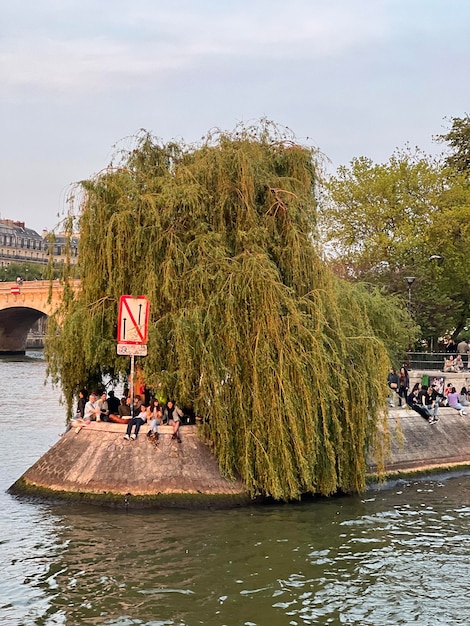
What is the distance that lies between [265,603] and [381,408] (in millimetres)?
9542

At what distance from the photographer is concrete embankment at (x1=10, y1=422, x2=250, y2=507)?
2116cm

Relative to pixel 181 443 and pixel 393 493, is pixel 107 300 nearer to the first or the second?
pixel 181 443

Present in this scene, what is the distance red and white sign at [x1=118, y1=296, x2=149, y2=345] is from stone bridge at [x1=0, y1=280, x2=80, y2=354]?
147 feet

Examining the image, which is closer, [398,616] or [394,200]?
[398,616]

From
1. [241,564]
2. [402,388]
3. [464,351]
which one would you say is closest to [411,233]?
[464,351]

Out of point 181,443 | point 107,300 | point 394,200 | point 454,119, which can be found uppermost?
point 454,119

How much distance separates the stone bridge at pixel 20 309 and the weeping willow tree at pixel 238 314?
143 ft

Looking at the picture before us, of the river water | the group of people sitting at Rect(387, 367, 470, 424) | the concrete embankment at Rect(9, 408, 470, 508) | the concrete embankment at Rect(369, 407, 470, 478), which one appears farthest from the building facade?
the river water

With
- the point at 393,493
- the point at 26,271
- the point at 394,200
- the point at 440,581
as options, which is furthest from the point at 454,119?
the point at 26,271

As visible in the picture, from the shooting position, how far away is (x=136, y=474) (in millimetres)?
21344

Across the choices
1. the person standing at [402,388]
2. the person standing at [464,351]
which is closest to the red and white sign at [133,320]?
the person standing at [402,388]

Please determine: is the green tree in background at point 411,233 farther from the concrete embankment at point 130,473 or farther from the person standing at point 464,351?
the concrete embankment at point 130,473

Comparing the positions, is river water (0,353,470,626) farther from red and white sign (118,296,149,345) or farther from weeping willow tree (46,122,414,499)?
red and white sign (118,296,149,345)

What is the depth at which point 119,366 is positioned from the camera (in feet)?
76.3
